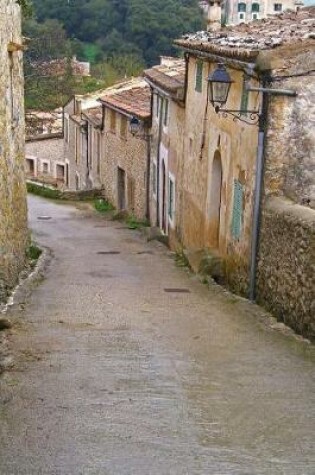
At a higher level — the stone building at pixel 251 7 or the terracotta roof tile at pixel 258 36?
the terracotta roof tile at pixel 258 36

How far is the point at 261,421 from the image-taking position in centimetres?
632

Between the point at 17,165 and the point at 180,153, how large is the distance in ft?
19.6

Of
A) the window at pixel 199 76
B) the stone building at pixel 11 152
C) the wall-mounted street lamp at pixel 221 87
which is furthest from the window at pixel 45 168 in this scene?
the wall-mounted street lamp at pixel 221 87

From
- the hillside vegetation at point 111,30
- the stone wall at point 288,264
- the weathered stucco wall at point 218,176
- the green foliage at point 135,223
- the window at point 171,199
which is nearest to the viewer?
the stone wall at point 288,264

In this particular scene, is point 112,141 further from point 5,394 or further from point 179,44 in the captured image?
point 5,394

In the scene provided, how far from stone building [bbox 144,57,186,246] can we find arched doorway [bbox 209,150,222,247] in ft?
12.1

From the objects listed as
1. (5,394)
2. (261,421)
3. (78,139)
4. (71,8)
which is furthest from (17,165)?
(71,8)

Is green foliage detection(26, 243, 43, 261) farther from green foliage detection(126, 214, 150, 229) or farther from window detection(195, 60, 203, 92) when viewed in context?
green foliage detection(126, 214, 150, 229)

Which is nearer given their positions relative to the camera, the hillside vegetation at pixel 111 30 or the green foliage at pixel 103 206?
the green foliage at pixel 103 206

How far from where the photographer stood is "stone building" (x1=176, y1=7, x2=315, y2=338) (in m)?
9.84

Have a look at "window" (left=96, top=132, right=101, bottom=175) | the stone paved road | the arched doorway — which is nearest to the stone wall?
the stone paved road

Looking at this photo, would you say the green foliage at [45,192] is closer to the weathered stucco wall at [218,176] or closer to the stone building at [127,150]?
the stone building at [127,150]

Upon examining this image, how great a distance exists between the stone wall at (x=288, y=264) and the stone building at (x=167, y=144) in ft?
27.8

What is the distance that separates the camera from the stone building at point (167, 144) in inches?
781
